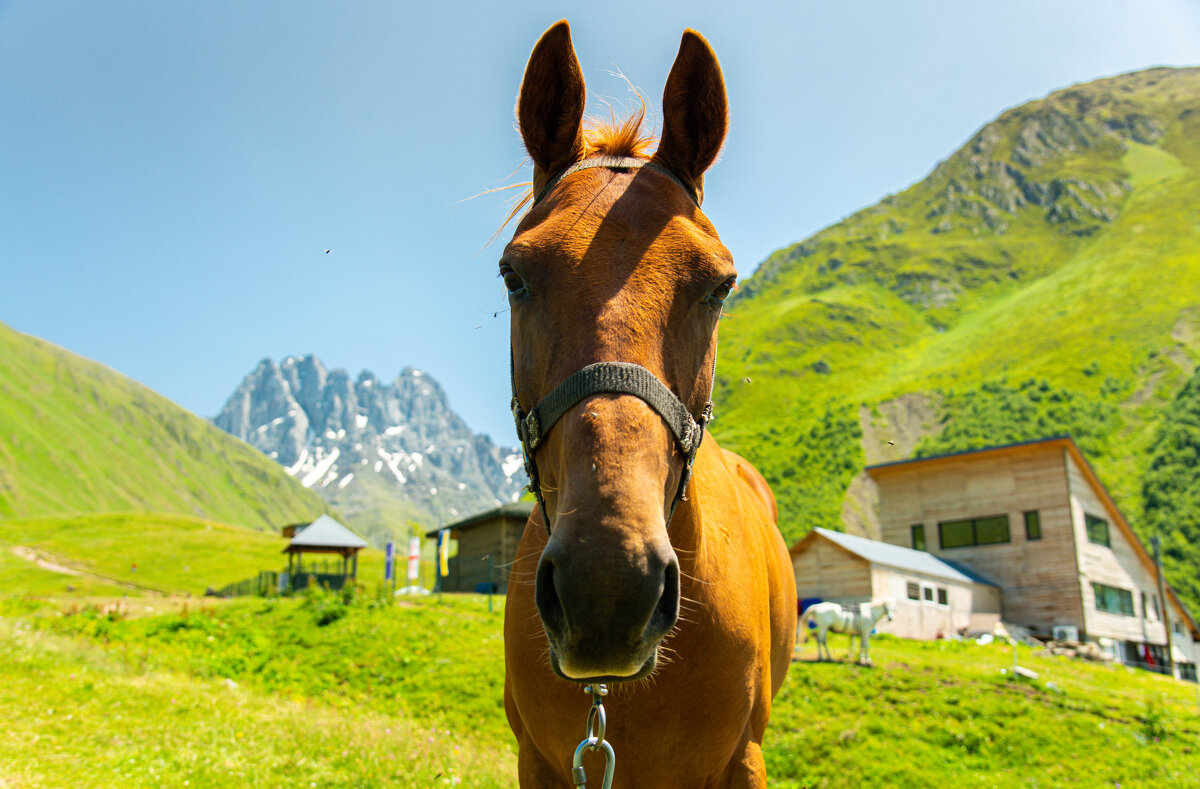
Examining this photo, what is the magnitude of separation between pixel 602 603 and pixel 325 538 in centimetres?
3942

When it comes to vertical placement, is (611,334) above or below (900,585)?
above

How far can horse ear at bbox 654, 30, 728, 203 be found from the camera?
269 centimetres

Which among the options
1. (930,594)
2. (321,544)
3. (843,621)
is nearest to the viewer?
(843,621)

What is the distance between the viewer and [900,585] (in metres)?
28.4

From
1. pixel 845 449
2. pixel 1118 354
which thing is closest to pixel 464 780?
pixel 845 449

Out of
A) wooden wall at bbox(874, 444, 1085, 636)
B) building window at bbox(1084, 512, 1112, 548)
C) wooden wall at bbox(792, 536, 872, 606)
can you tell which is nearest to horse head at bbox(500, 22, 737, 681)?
wooden wall at bbox(792, 536, 872, 606)

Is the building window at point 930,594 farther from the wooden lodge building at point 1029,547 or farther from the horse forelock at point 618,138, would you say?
the horse forelock at point 618,138

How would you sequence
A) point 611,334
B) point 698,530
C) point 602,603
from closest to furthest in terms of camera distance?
1. point 602,603
2. point 611,334
3. point 698,530

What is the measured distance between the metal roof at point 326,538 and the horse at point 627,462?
3573cm

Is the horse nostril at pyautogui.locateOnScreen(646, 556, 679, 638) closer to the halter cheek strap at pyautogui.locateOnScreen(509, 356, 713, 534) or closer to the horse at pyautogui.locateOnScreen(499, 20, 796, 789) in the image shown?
the horse at pyautogui.locateOnScreen(499, 20, 796, 789)

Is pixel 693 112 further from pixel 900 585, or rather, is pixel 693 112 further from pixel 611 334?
pixel 900 585

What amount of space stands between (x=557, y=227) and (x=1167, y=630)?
156 ft

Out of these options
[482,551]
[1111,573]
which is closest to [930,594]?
[1111,573]

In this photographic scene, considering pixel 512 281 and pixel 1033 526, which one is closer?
pixel 512 281
